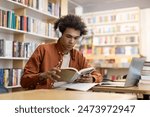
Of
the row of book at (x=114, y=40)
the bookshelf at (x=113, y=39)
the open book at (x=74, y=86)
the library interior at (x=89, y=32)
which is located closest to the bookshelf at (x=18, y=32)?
the library interior at (x=89, y=32)

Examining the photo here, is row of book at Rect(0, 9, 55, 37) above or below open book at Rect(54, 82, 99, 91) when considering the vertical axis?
above

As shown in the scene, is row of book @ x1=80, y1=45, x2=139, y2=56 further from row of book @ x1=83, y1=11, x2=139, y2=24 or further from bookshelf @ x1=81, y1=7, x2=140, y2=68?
row of book @ x1=83, y1=11, x2=139, y2=24

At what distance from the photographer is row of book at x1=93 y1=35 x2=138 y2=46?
20.6 feet

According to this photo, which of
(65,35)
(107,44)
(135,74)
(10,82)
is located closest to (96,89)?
(135,74)

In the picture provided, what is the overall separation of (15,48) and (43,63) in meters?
1.53

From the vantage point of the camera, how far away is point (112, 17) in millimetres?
6613

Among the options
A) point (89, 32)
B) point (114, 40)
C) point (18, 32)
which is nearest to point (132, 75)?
point (18, 32)

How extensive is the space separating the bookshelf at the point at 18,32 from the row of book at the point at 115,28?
2.82 m

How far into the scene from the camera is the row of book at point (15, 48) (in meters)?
3.06

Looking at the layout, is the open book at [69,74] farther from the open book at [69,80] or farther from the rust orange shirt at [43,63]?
the rust orange shirt at [43,63]

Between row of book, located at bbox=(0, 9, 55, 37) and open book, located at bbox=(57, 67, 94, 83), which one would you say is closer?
open book, located at bbox=(57, 67, 94, 83)

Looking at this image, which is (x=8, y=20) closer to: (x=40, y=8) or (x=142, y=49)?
(x=40, y=8)

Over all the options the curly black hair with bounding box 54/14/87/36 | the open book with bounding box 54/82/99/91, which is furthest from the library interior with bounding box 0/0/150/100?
the open book with bounding box 54/82/99/91

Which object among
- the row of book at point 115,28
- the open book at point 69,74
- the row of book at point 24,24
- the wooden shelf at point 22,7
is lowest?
the open book at point 69,74
